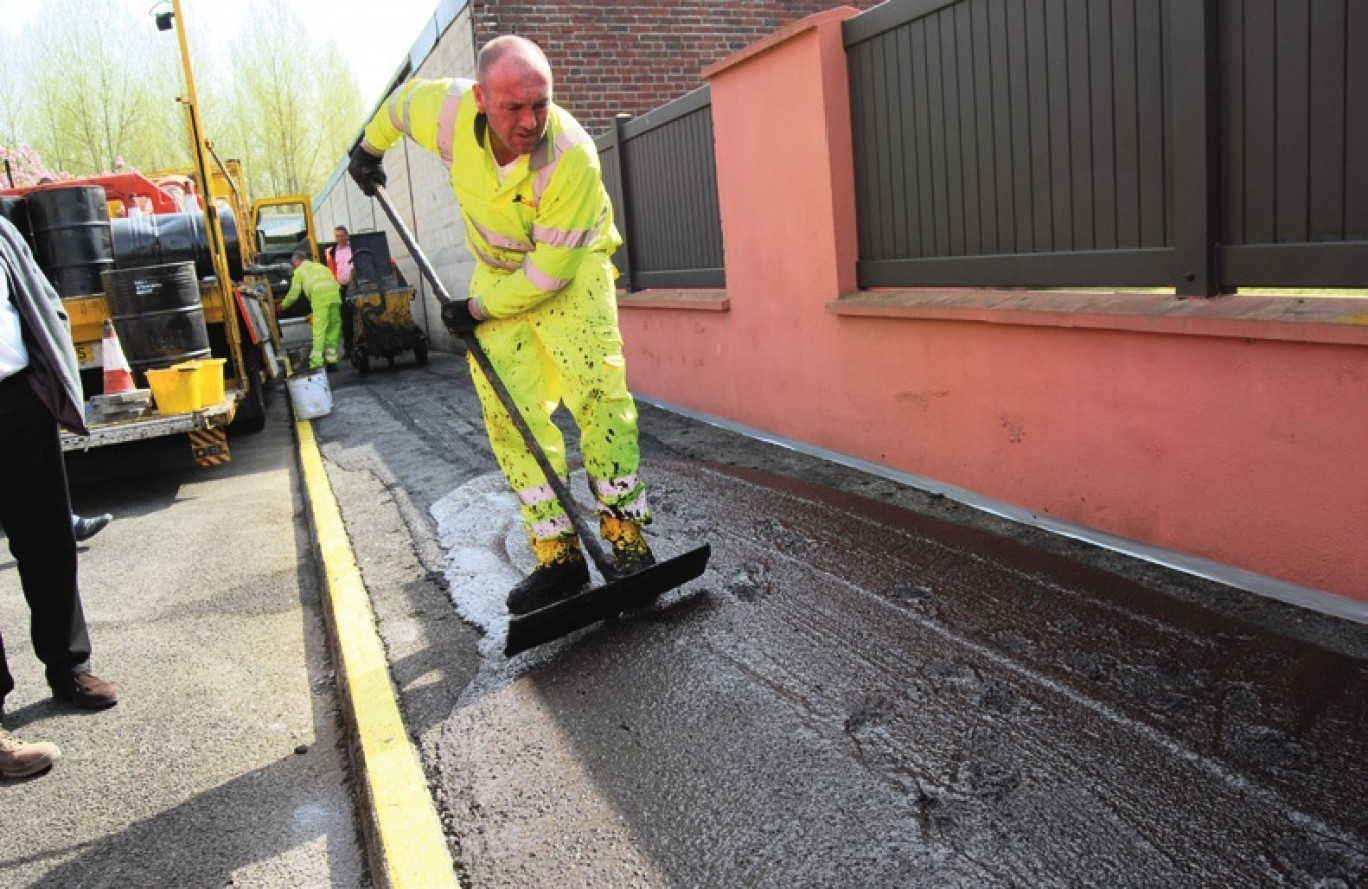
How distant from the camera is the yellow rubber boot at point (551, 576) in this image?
3.99 meters

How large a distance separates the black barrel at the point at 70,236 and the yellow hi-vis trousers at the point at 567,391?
5.24m

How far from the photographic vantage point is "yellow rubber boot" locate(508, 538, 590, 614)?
3.99 metres

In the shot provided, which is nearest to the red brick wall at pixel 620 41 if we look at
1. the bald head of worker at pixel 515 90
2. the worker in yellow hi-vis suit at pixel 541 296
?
the worker in yellow hi-vis suit at pixel 541 296

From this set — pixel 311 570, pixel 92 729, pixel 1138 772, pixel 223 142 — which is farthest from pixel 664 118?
pixel 223 142

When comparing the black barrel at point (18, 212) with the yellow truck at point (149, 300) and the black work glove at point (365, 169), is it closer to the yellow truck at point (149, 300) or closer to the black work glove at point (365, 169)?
the yellow truck at point (149, 300)

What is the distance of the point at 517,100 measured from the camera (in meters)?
3.48

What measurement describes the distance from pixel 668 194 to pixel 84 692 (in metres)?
5.85

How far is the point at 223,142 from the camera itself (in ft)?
110

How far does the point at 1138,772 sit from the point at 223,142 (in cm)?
3600

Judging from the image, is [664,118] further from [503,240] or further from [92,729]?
[92,729]

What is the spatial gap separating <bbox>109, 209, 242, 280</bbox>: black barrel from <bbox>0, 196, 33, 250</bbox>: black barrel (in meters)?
0.55

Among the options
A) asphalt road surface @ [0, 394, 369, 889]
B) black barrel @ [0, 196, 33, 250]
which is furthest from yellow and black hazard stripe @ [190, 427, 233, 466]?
black barrel @ [0, 196, 33, 250]

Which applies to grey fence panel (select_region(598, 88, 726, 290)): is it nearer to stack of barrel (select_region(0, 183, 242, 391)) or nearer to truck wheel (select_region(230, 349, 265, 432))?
truck wheel (select_region(230, 349, 265, 432))

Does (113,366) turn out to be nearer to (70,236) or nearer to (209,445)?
(209,445)
